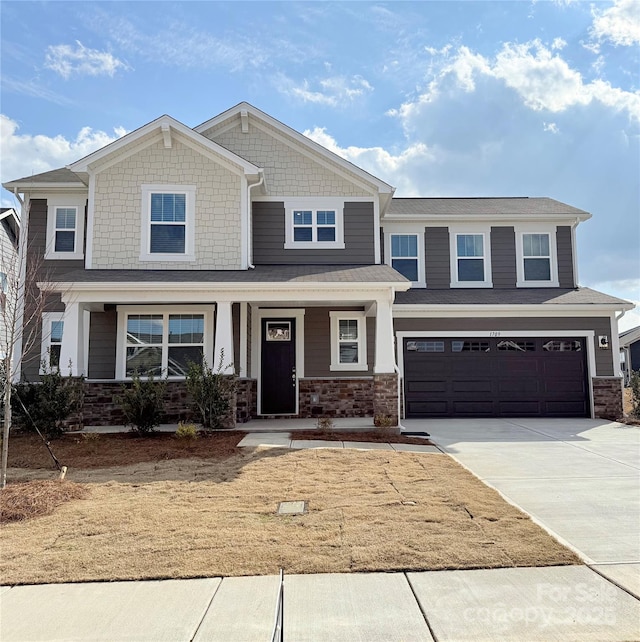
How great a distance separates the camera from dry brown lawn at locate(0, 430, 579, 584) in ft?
12.6

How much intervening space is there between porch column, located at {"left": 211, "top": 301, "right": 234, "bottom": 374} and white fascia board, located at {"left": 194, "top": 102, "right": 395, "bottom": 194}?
5.06 metres

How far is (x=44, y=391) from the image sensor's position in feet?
31.5

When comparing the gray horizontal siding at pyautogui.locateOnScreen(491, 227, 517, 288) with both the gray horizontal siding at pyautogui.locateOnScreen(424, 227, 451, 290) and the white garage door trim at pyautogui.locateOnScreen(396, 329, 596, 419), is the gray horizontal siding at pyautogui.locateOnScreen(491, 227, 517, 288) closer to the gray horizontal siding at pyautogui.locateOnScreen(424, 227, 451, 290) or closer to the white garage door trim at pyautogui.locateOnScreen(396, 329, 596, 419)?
the gray horizontal siding at pyautogui.locateOnScreen(424, 227, 451, 290)

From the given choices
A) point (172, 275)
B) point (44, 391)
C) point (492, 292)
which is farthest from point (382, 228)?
point (44, 391)

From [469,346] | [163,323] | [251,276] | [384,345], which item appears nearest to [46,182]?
[163,323]

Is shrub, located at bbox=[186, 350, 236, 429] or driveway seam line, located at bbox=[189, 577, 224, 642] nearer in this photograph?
driveway seam line, located at bbox=[189, 577, 224, 642]

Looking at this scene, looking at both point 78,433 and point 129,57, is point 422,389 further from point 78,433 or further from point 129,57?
point 129,57

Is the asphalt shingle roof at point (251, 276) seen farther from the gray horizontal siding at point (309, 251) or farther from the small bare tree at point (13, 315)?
the small bare tree at point (13, 315)

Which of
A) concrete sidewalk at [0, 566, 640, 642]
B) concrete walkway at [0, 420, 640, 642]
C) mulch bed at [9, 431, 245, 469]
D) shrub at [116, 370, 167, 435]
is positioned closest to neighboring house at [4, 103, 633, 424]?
shrub at [116, 370, 167, 435]

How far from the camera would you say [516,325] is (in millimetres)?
13086

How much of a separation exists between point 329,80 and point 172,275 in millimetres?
6522

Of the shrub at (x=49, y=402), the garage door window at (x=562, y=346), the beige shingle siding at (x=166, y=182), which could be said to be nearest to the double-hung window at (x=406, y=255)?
the garage door window at (x=562, y=346)

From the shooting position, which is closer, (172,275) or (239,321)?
(172,275)

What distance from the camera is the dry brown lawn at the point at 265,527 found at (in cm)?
385
